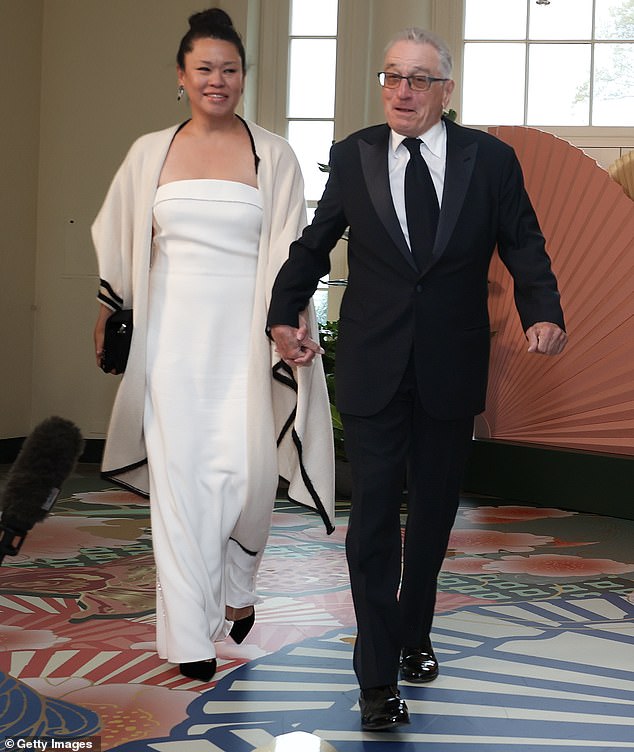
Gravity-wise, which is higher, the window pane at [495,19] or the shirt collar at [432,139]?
the window pane at [495,19]

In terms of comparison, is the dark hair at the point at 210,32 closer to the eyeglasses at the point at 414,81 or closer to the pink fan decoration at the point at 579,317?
the eyeglasses at the point at 414,81

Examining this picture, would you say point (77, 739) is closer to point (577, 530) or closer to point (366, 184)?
point (366, 184)

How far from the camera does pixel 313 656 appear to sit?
2.86m

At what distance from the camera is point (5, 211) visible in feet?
22.8

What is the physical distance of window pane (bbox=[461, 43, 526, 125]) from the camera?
23.1ft

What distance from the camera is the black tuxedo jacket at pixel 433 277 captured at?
2.38 m

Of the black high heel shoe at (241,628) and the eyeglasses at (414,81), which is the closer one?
the eyeglasses at (414,81)

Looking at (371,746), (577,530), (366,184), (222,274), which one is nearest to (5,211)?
(577,530)

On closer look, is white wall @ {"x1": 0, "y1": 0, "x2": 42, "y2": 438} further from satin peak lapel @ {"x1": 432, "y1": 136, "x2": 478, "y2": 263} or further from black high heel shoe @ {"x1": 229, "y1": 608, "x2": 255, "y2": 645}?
satin peak lapel @ {"x1": 432, "y1": 136, "x2": 478, "y2": 263}

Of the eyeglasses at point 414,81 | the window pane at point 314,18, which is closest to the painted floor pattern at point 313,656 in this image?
the eyeglasses at point 414,81

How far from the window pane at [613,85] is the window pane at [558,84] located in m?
0.06

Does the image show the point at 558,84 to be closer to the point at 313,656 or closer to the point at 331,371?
the point at 331,371

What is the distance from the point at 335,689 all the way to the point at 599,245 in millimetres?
3592

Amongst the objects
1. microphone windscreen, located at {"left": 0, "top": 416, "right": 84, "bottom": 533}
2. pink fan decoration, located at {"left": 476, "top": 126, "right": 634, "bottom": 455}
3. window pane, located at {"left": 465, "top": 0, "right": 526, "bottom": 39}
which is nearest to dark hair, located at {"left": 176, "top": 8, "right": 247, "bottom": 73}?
microphone windscreen, located at {"left": 0, "top": 416, "right": 84, "bottom": 533}
